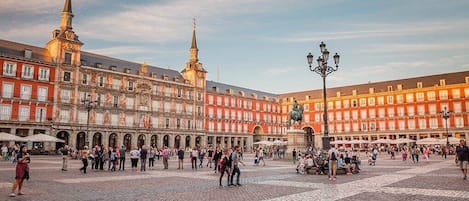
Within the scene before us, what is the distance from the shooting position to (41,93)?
44.8 m

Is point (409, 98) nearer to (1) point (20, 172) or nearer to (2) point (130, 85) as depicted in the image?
(2) point (130, 85)

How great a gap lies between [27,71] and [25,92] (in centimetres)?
272

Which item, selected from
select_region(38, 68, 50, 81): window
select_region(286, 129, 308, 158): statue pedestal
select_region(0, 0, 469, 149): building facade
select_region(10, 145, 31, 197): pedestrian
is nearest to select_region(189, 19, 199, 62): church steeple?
select_region(0, 0, 469, 149): building facade

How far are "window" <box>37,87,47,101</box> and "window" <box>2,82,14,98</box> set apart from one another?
10.1ft

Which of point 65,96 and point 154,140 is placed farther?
point 154,140

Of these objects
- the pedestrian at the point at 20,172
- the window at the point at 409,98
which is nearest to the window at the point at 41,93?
the pedestrian at the point at 20,172

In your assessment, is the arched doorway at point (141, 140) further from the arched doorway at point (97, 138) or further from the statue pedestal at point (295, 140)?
the statue pedestal at point (295, 140)

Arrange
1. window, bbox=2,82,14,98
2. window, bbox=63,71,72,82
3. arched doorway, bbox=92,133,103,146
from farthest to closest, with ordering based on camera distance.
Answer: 1. arched doorway, bbox=92,133,103,146
2. window, bbox=63,71,72,82
3. window, bbox=2,82,14,98

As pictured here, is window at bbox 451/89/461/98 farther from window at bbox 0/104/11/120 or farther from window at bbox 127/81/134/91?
window at bbox 0/104/11/120

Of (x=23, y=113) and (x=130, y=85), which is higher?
(x=130, y=85)

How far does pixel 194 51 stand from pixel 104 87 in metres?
21.2

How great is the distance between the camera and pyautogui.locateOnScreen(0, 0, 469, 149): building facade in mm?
44312

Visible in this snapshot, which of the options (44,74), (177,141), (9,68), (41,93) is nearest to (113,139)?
(177,141)

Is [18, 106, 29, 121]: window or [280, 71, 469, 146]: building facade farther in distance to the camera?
[280, 71, 469, 146]: building facade
